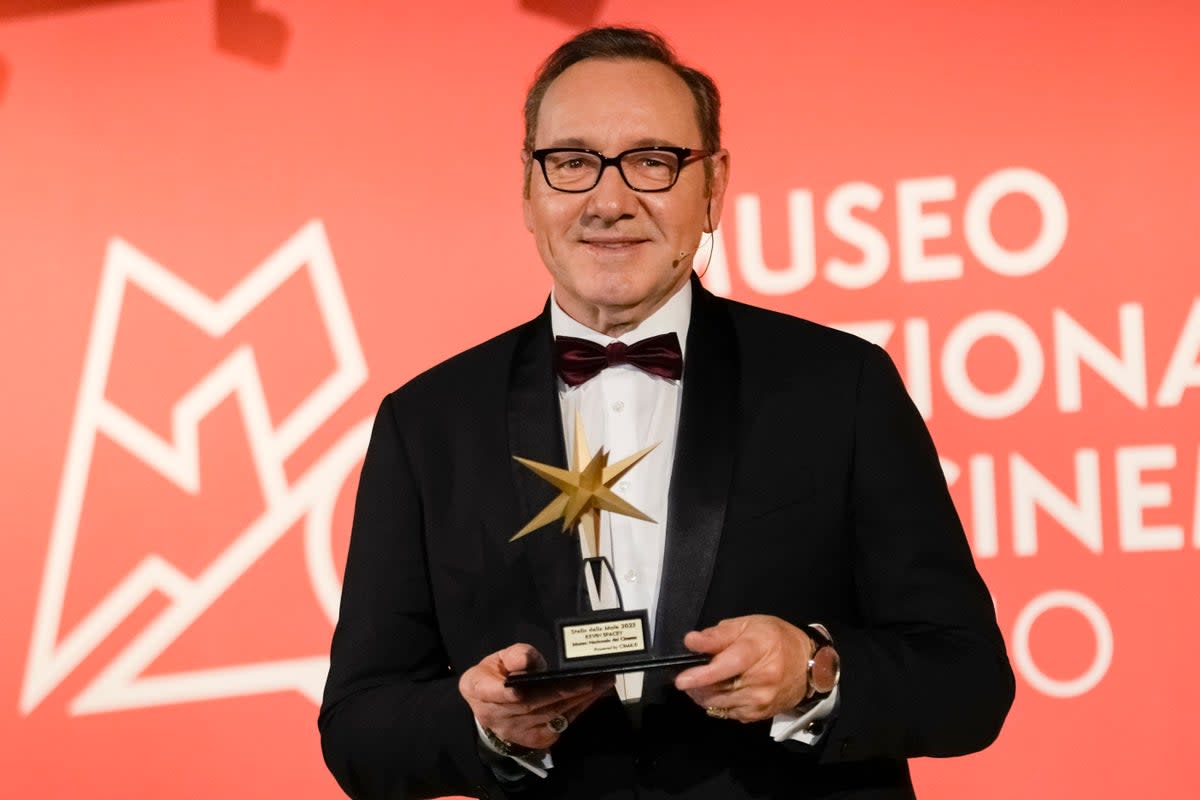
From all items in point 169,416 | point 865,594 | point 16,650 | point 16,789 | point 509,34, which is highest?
point 509,34

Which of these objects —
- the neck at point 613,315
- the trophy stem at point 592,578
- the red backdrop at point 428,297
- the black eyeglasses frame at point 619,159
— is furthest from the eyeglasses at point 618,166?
the red backdrop at point 428,297

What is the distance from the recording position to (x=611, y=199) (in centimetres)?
172

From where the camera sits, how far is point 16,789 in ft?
9.89

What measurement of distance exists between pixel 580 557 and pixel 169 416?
1.59 m

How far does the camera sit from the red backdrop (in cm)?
284

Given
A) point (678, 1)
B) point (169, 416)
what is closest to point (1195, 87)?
point (678, 1)

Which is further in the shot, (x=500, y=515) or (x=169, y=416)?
(x=169, y=416)

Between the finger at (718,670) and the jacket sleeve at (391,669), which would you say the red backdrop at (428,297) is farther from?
the finger at (718,670)

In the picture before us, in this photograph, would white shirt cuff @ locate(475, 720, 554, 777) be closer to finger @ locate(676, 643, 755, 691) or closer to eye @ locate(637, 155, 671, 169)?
finger @ locate(676, 643, 755, 691)

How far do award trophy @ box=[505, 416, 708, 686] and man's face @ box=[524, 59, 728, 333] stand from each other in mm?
239

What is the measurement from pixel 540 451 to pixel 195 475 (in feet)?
4.83

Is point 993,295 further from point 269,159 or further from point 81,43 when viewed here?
point 81,43

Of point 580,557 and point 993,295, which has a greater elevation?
point 993,295

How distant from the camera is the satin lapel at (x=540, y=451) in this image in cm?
165
